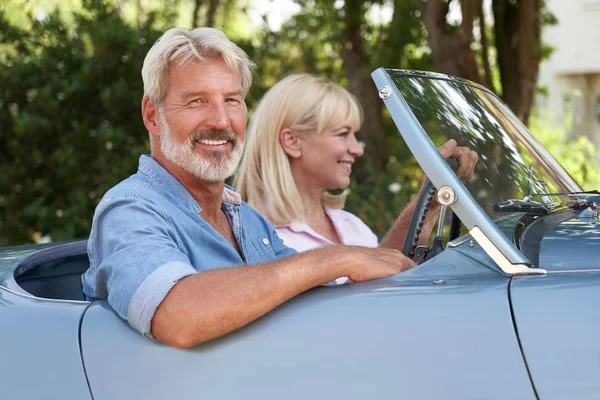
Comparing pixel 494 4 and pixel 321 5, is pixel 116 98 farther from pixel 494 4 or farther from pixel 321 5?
pixel 494 4

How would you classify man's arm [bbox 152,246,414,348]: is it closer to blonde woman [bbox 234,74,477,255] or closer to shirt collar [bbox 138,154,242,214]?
shirt collar [bbox 138,154,242,214]

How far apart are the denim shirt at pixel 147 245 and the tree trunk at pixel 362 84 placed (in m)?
4.33

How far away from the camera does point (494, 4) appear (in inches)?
245

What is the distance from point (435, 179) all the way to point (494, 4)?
4706mm

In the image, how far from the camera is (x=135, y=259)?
1.88m

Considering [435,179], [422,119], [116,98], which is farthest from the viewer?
[116,98]

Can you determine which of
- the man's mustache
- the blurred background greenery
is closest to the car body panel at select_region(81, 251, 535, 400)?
the man's mustache

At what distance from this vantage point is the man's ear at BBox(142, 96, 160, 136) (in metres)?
2.43

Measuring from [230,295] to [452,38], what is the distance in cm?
410

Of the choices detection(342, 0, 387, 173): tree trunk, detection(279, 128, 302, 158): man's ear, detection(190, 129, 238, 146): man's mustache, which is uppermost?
detection(190, 129, 238, 146): man's mustache

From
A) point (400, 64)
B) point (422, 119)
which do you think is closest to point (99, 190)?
point (400, 64)

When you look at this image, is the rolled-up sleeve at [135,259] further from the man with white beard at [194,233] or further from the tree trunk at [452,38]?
the tree trunk at [452,38]

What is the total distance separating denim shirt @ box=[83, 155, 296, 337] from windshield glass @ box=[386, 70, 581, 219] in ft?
2.07

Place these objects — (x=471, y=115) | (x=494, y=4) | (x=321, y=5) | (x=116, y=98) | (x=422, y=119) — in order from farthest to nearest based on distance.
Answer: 1. (x=321, y=5)
2. (x=494, y=4)
3. (x=116, y=98)
4. (x=471, y=115)
5. (x=422, y=119)
